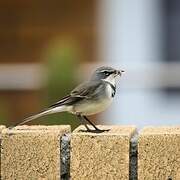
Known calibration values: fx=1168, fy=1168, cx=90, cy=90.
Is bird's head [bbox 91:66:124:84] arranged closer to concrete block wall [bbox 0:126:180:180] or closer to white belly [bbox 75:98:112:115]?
white belly [bbox 75:98:112:115]

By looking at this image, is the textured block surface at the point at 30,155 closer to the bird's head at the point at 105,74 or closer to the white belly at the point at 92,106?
the white belly at the point at 92,106

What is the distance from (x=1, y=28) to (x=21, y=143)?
25.7 ft

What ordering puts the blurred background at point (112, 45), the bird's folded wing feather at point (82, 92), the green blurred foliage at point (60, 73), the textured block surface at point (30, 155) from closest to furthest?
the textured block surface at point (30, 155), the bird's folded wing feather at point (82, 92), the green blurred foliage at point (60, 73), the blurred background at point (112, 45)

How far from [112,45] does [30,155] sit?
7792mm

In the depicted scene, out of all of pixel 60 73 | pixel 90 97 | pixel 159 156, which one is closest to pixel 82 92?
pixel 90 97

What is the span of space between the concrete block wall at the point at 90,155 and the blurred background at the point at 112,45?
7.19 metres

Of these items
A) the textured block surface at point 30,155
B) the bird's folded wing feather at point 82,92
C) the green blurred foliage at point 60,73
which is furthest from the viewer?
the green blurred foliage at point 60,73

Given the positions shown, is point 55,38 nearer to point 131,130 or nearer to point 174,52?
point 174,52

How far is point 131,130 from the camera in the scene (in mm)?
4645

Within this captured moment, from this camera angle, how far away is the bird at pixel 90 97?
18.2 feet

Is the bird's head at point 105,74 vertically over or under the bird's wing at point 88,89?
over

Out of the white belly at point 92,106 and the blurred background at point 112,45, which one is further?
the blurred background at point 112,45

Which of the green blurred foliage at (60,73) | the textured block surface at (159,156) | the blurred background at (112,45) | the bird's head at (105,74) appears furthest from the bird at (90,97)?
the blurred background at (112,45)

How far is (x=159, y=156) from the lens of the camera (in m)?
4.34
